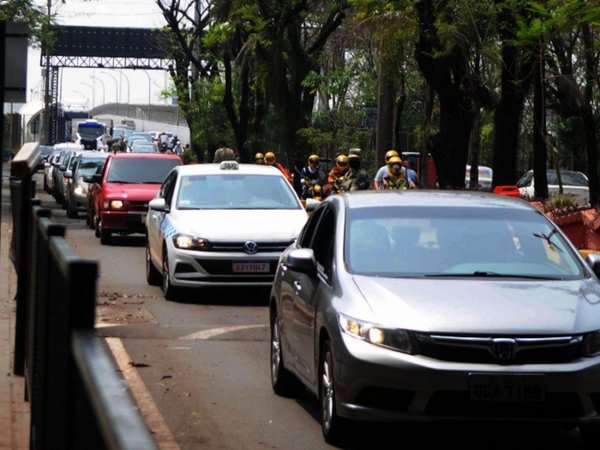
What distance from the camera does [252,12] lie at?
39375mm

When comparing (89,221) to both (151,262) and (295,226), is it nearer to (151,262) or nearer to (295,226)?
(151,262)

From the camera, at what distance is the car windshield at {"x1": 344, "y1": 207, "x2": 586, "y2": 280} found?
9.02 m

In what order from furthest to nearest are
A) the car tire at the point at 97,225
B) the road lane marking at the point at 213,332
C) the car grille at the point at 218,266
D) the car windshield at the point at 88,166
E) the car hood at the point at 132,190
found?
the car windshield at the point at 88,166
the car tire at the point at 97,225
the car hood at the point at 132,190
the car grille at the point at 218,266
the road lane marking at the point at 213,332

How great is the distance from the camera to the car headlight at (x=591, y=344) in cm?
807

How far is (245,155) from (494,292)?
37.2 meters

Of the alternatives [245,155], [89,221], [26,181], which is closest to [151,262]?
[26,181]

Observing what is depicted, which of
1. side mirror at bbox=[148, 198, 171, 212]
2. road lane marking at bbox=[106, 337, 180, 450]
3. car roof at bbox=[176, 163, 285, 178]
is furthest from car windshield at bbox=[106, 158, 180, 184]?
road lane marking at bbox=[106, 337, 180, 450]

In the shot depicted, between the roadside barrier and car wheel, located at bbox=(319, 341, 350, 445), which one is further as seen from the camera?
car wheel, located at bbox=(319, 341, 350, 445)

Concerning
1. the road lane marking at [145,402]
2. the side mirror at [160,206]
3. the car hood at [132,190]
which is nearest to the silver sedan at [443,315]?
the road lane marking at [145,402]

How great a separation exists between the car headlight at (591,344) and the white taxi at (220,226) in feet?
27.6

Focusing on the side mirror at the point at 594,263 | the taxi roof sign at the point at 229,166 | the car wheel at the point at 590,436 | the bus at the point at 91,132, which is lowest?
the bus at the point at 91,132

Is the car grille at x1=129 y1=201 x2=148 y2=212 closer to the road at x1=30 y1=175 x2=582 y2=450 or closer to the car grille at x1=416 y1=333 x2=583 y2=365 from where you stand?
the road at x1=30 y1=175 x2=582 y2=450

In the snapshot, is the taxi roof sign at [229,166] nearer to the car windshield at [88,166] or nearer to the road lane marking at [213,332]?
the road lane marking at [213,332]

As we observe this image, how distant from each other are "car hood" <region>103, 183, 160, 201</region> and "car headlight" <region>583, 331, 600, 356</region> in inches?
Answer: 731
